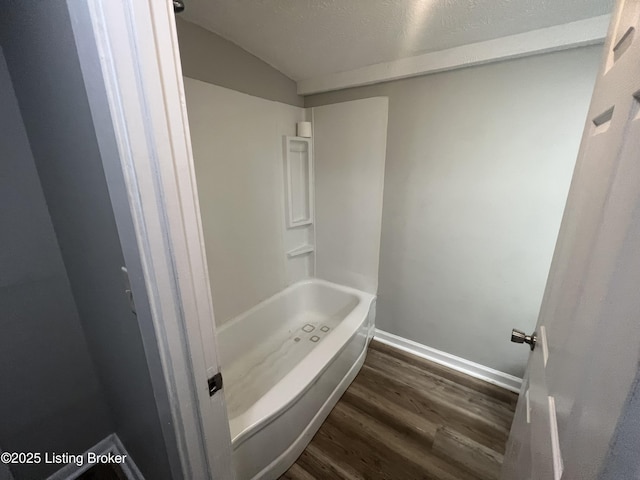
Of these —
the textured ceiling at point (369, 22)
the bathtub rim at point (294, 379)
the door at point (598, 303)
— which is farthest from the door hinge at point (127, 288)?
the textured ceiling at point (369, 22)

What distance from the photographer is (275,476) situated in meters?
1.20

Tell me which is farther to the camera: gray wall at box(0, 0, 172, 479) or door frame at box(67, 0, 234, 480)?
gray wall at box(0, 0, 172, 479)

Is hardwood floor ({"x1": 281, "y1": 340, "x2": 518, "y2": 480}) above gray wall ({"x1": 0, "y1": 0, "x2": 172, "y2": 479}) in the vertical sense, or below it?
below

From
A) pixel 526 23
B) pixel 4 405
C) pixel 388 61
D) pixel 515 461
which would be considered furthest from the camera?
pixel 388 61

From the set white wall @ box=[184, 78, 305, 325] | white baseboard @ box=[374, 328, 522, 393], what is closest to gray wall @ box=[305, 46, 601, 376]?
white baseboard @ box=[374, 328, 522, 393]

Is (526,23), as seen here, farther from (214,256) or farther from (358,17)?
(214,256)

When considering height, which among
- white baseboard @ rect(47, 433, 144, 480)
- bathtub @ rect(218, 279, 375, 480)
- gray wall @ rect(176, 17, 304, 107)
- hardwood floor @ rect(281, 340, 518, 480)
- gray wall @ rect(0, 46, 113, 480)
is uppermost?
gray wall @ rect(176, 17, 304, 107)

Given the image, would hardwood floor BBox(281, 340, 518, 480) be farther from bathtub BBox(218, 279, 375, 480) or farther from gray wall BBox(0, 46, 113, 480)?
gray wall BBox(0, 46, 113, 480)

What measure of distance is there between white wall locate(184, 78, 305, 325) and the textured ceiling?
333mm

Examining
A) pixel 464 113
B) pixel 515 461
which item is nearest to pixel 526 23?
pixel 464 113

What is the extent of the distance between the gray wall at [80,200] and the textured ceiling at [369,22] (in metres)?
0.84

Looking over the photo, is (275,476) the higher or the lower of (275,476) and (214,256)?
the lower

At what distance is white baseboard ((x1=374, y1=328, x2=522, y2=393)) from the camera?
5.56 feet

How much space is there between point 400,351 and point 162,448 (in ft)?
5.65
